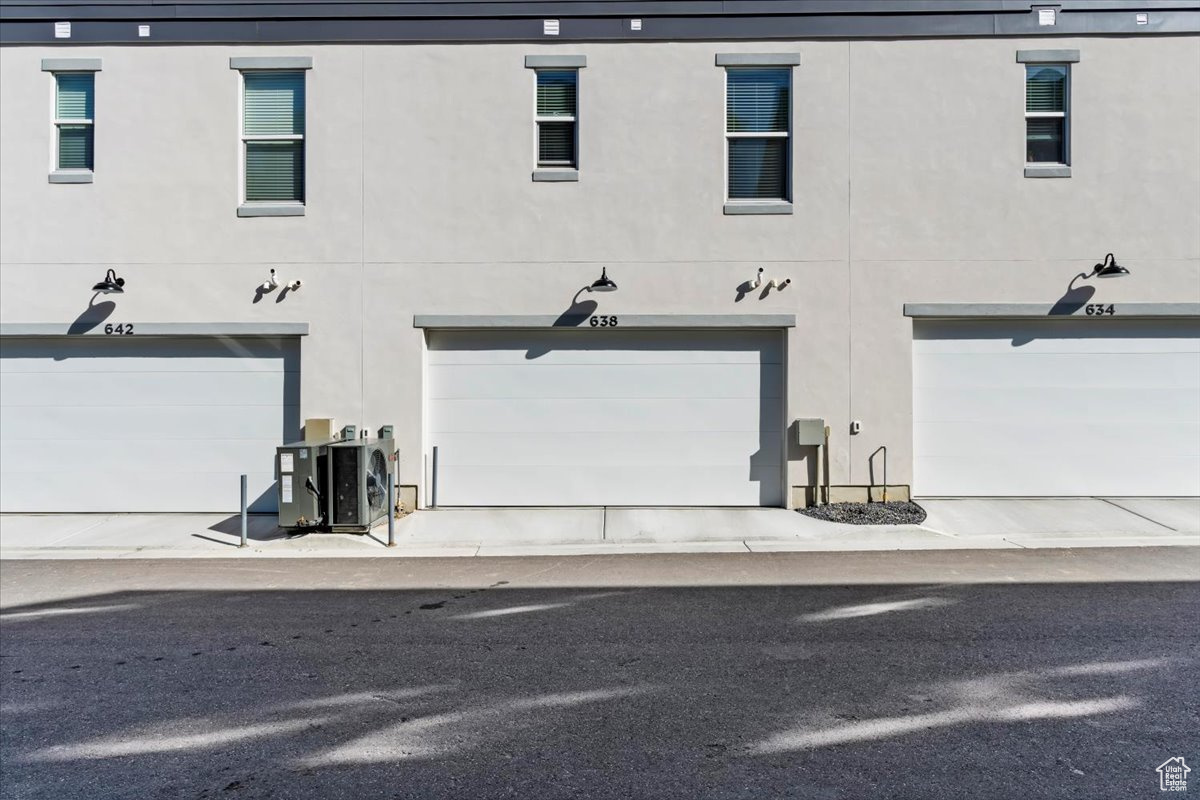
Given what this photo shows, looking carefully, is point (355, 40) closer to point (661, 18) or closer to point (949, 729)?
point (661, 18)

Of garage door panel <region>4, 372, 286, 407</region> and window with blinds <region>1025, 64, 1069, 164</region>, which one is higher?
window with blinds <region>1025, 64, 1069, 164</region>

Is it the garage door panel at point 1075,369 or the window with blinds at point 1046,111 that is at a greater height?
the window with blinds at point 1046,111

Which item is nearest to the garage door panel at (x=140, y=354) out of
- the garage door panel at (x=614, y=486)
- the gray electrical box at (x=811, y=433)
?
the garage door panel at (x=614, y=486)

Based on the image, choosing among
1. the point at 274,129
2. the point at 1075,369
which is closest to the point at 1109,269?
the point at 1075,369

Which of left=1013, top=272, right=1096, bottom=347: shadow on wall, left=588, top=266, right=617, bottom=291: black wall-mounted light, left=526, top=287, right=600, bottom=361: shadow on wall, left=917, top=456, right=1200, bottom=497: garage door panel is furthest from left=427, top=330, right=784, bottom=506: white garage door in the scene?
left=1013, top=272, right=1096, bottom=347: shadow on wall

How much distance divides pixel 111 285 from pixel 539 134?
651 cm

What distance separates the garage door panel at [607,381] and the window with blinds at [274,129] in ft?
11.7

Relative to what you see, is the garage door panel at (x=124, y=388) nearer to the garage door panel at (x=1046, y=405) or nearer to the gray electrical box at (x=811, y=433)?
the gray electrical box at (x=811, y=433)

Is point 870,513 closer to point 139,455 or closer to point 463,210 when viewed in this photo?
point 463,210

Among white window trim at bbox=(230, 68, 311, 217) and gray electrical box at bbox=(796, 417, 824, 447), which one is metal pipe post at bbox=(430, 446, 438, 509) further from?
gray electrical box at bbox=(796, 417, 824, 447)

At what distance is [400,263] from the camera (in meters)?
11.7

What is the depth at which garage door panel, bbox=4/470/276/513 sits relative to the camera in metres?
11.8

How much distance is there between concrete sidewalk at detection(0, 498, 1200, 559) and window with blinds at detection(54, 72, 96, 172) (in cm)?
532

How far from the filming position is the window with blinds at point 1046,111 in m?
11.6
